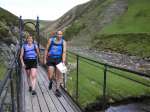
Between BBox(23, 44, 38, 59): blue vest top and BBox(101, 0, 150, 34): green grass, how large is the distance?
6964 cm

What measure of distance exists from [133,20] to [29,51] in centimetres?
8634

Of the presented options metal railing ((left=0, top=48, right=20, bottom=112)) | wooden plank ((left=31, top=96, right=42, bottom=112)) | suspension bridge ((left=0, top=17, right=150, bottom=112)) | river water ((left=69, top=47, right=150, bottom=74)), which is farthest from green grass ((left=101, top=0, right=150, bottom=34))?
metal railing ((left=0, top=48, right=20, bottom=112))

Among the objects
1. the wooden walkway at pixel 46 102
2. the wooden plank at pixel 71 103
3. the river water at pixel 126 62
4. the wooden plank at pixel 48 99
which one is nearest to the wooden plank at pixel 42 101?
the wooden walkway at pixel 46 102

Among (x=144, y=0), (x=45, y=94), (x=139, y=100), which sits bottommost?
(x=139, y=100)

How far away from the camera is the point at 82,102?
58.7 feet

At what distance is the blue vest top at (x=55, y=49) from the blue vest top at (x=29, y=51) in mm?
716

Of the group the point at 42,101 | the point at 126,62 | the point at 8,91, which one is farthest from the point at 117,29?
the point at 8,91

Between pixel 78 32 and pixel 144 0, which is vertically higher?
pixel 144 0

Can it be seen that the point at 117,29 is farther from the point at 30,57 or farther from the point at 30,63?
the point at 30,57

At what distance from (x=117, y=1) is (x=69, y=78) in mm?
102631

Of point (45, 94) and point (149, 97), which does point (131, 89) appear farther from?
point (45, 94)

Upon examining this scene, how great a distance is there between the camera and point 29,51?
13.0 meters

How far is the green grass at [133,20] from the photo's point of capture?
285 ft

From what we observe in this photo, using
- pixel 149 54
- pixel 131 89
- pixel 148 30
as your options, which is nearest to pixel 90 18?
pixel 148 30
